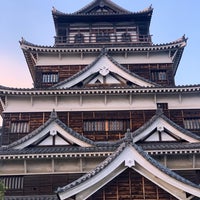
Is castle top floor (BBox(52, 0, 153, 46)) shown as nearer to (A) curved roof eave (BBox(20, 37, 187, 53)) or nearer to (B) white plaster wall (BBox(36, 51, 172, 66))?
(B) white plaster wall (BBox(36, 51, 172, 66))

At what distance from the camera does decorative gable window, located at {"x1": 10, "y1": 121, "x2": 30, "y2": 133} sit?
65.1 ft

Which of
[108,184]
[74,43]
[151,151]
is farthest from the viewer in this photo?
[74,43]

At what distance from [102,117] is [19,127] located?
4.68 metres

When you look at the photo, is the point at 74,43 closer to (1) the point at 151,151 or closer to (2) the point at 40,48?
(2) the point at 40,48

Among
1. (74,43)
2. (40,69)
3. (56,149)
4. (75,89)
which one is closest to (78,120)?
(75,89)

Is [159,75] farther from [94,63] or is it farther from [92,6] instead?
[92,6]

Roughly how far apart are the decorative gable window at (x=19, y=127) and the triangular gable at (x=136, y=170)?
8.45 m

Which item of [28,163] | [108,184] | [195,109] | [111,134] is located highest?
[195,109]

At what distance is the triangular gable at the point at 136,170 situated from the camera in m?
12.1

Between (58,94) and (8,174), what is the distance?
5175mm

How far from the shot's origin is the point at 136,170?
1262cm

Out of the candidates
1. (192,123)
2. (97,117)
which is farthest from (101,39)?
(192,123)

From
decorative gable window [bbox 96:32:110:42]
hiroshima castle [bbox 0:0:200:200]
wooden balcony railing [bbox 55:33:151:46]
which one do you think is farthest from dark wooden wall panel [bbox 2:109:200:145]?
decorative gable window [bbox 96:32:110:42]

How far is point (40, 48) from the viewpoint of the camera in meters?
22.3
